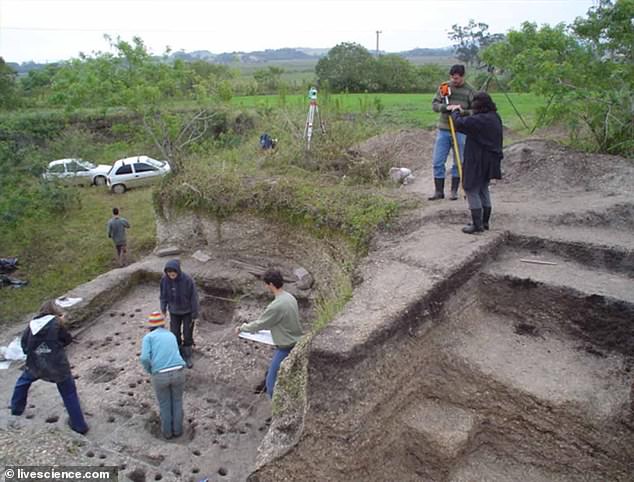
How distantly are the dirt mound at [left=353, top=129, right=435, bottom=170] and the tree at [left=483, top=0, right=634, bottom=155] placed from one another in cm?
249

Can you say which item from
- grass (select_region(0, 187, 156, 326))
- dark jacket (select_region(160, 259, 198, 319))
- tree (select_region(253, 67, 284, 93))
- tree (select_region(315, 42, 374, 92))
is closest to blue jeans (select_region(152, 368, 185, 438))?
dark jacket (select_region(160, 259, 198, 319))

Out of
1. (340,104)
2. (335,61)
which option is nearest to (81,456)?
(340,104)

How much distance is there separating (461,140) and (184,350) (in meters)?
4.75

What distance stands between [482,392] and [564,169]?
511cm

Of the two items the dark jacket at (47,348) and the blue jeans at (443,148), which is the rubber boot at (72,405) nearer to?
the dark jacket at (47,348)

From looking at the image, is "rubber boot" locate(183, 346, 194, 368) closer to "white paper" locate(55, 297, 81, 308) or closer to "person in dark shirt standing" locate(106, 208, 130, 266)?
"white paper" locate(55, 297, 81, 308)

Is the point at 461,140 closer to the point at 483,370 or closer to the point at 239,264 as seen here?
the point at 483,370

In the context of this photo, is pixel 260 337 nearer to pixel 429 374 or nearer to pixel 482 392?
pixel 429 374

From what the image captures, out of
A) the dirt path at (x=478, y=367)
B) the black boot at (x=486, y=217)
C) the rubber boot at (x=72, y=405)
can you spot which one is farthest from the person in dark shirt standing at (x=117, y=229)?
the black boot at (x=486, y=217)

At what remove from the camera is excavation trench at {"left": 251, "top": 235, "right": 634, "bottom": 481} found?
13.2 feet

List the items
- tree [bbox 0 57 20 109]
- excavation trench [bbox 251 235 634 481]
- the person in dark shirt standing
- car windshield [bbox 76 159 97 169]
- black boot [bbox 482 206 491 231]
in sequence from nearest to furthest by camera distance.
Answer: excavation trench [bbox 251 235 634 481]
black boot [bbox 482 206 491 231]
the person in dark shirt standing
car windshield [bbox 76 159 97 169]
tree [bbox 0 57 20 109]

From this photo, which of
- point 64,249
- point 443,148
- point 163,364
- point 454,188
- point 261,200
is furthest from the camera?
point 64,249

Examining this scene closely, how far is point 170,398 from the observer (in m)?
5.70
